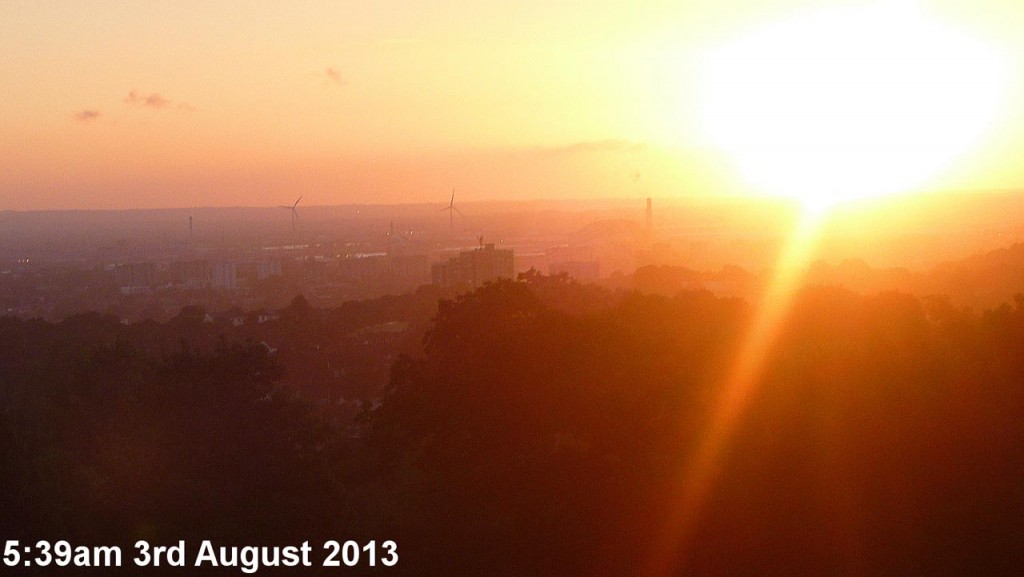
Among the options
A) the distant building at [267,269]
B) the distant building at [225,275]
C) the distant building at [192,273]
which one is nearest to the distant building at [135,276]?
the distant building at [192,273]

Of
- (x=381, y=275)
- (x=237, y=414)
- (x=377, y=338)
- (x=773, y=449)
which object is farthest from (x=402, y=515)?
(x=381, y=275)

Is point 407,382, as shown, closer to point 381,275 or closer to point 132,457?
point 132,457

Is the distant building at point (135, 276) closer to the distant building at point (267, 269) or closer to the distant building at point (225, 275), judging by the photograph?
the distant building at point (225, 275)

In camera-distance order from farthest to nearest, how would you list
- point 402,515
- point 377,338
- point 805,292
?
point 377,338
point 805,292
point 402,515

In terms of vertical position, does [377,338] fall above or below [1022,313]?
below

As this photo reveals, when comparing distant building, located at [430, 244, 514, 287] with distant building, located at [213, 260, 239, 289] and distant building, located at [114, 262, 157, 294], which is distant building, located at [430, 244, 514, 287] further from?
distant building, located at [114, 262, 157, 294]

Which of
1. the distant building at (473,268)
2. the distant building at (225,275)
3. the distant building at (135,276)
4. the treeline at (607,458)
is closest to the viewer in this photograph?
the treeline at (607,458)

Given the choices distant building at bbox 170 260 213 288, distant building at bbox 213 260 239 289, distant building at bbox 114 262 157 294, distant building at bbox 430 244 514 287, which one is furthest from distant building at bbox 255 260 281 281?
distant building at bbox 430 244 514 287
